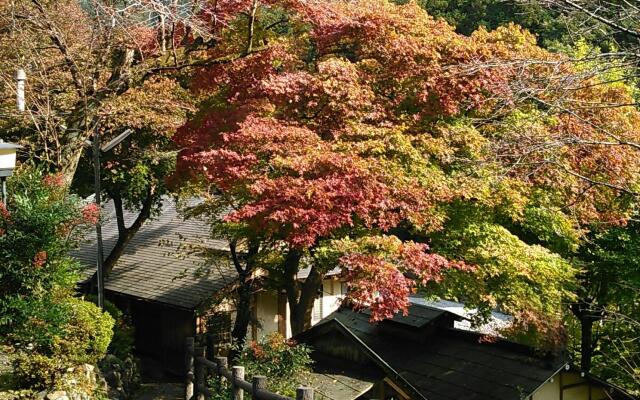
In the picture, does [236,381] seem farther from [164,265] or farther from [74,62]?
[164,265]

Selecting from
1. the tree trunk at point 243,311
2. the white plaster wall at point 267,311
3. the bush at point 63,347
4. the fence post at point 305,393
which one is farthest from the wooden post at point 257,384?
the white plaster wall at point 267,311

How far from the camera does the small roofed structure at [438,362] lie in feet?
31.0

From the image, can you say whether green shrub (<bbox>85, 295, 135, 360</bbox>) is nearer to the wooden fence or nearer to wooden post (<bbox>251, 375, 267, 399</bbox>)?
the wooden fence

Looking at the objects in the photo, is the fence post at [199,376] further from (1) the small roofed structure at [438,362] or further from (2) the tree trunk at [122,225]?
(2) the tree trunk at [122,225]

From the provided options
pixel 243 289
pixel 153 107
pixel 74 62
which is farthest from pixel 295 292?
pixel 74 62

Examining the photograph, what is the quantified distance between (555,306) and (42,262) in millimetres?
7979

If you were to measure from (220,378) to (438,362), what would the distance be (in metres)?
3.91

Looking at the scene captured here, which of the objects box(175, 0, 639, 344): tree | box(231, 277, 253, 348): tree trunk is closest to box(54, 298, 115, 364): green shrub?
box(175, 0, 639, 344): tree

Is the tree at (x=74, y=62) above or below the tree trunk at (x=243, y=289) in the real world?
above

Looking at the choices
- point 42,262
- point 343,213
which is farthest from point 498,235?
point 42,262

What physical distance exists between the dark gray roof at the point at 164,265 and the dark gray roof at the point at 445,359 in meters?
4.47

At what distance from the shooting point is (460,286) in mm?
9562

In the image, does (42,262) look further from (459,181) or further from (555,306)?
(555,306)

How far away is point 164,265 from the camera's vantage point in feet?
57.6
